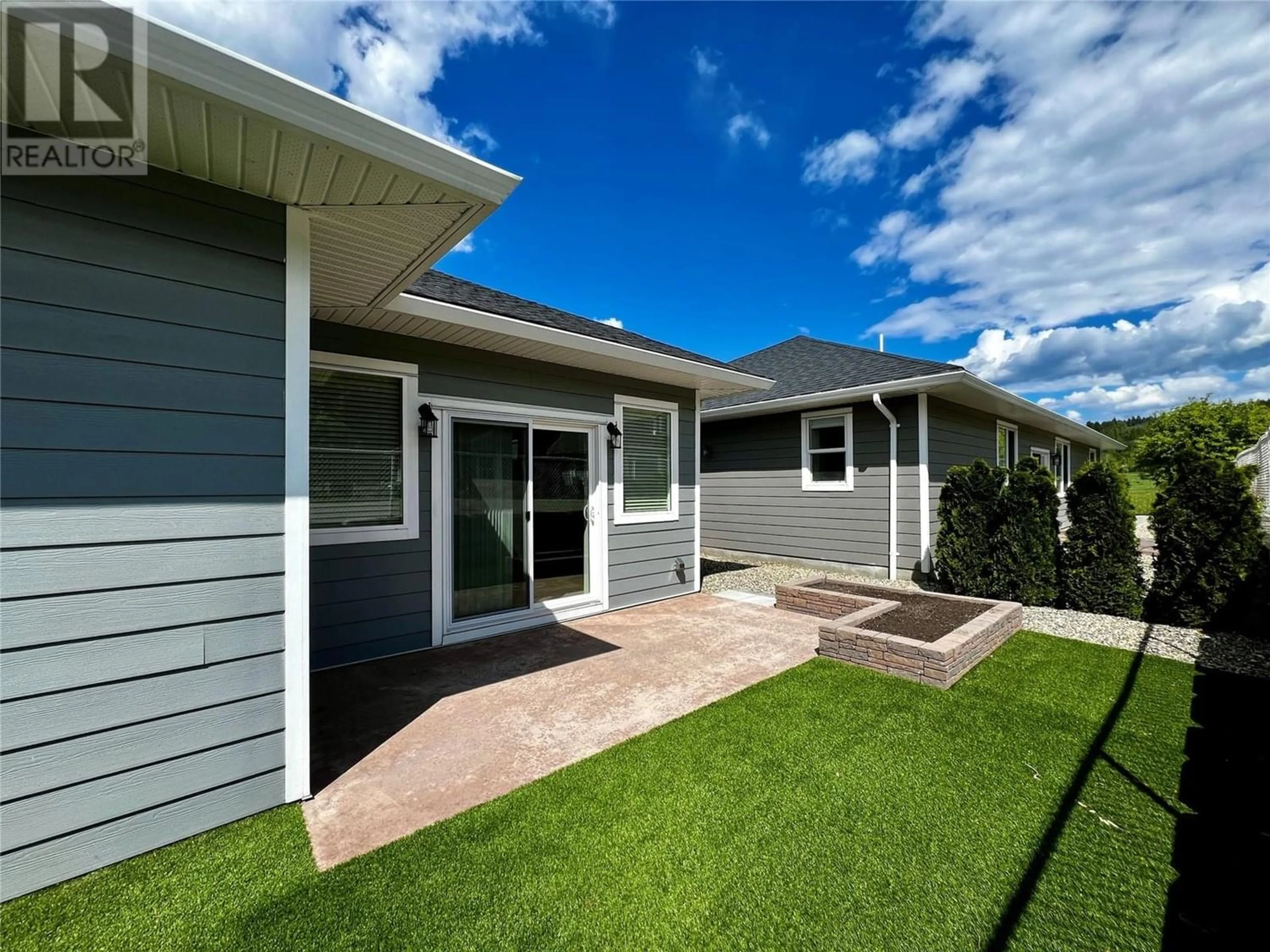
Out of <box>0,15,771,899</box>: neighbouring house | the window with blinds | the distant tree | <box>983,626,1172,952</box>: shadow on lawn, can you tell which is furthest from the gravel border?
the distant tree

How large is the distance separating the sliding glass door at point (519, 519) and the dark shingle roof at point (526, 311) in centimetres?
99

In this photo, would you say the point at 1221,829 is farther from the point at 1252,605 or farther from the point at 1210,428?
the point at 1210,428

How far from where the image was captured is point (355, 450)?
403 centimetres

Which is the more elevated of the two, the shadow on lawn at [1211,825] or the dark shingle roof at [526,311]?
the dark shingle roof at [526,311]

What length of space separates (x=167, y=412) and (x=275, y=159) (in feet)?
3.56

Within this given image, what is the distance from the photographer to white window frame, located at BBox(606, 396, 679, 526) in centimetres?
575

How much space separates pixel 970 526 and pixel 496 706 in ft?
18.7

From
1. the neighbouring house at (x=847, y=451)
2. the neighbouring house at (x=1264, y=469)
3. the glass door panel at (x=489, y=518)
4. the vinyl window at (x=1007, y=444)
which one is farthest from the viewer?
the vinyl window at (x=1007, y=444)

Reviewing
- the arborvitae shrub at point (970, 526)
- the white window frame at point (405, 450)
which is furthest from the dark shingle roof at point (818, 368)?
the white window frame at point (405, 450)

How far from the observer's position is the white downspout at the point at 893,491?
735 cm

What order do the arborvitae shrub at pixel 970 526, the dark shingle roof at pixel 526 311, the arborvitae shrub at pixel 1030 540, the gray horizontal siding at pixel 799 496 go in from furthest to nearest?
the gray horizontal siding at pixel 799 496, the arborvitae shrub at pixel 970 526, the arborvitae shrub at pixel 1030 540, the dark shingle roof at pixel 526 311

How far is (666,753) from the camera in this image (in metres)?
2.66

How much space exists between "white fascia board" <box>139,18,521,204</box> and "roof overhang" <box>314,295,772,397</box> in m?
1.65

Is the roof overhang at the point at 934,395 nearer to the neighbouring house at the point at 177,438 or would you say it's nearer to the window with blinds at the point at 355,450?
the window with blinds at the point at 355,450
